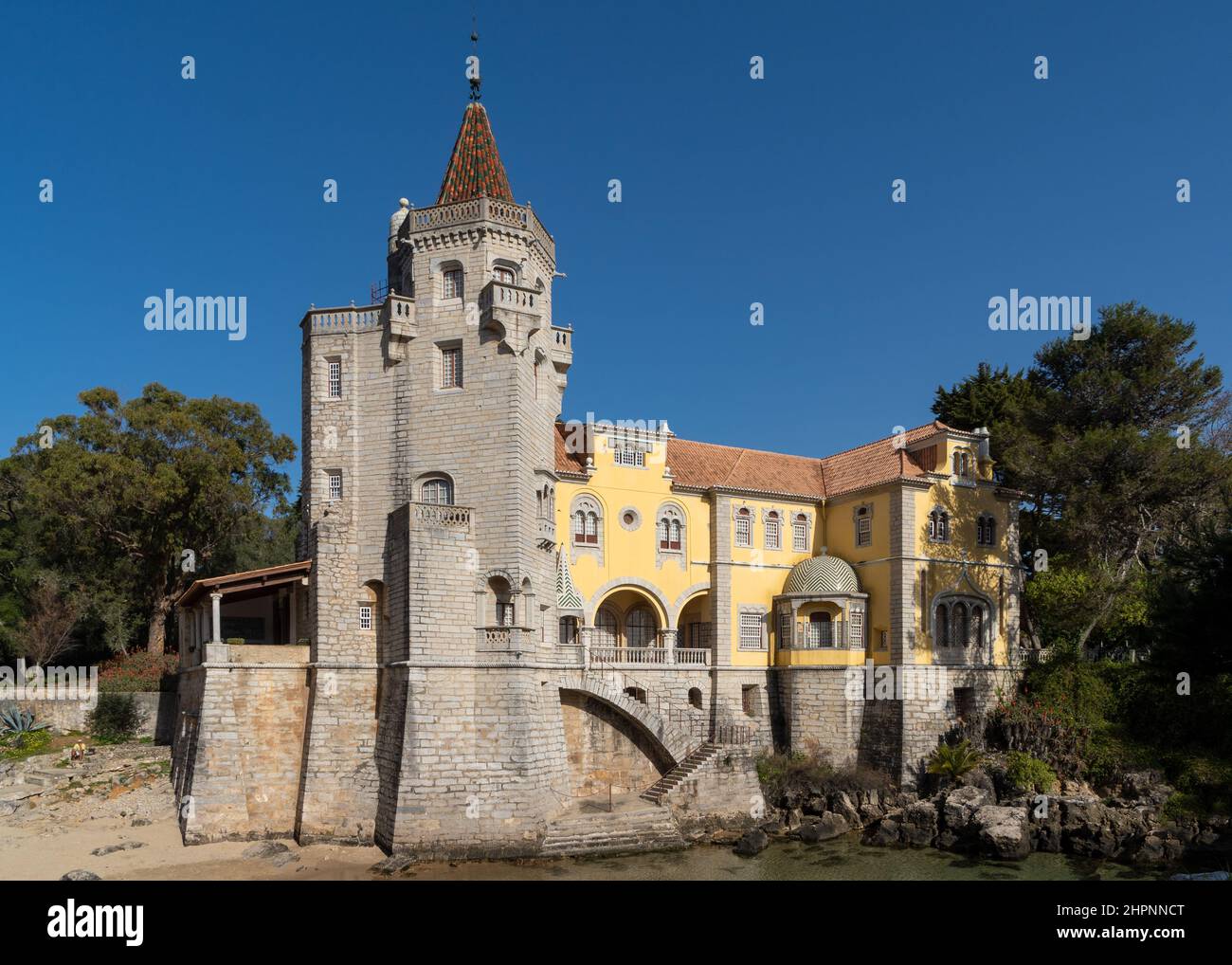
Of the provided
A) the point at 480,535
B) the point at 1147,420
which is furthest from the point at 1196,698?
the point at 480,535

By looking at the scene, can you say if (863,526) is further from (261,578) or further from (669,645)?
(261,578)

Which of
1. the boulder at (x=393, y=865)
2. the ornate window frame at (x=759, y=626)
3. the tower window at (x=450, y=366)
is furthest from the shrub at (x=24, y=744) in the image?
the ornate window frame at (x=759, y=626)

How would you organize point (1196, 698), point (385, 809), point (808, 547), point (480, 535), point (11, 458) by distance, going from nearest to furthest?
point (385, 809) → point (480, 535) → point (1196, 698) → point (808, 547) → point (11, 458)

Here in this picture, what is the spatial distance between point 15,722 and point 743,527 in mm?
27320

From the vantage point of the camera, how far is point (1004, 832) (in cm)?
2650

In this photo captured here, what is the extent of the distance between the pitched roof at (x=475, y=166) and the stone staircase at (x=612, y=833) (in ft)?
62.6

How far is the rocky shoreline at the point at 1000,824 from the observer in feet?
86.7

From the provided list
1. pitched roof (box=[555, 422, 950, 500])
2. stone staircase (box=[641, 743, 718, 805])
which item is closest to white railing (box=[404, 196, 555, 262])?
pitched roof (box=[555, 422, 950, 500])

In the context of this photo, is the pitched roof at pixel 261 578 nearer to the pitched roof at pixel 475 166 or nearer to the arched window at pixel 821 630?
the pitched roof at pixel 475 166

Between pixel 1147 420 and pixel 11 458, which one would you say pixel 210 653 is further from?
pixel 1147 420

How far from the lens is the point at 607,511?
108 feet

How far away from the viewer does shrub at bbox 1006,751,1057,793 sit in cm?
3003
